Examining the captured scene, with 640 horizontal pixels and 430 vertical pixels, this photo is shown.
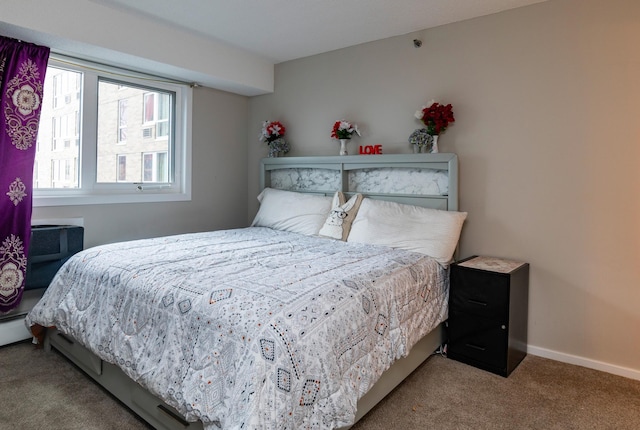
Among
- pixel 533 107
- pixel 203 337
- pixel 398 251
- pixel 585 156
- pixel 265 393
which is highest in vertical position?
pixel 533 107

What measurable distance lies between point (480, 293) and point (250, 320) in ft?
5.28

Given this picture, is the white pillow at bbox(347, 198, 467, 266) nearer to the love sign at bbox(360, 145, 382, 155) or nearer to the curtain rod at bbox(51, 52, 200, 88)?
the love sign at bbox(360, 145, 382, 155)

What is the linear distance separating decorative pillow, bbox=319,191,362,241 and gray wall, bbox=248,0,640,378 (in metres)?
0.66

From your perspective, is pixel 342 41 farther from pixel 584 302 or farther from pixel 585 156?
pixel 584 302

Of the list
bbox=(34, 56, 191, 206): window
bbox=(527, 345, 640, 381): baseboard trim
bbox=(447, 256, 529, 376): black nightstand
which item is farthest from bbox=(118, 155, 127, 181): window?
bbox=(527, 345, 640, 381): baseboard trim

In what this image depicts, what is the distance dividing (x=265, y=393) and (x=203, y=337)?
37 cm

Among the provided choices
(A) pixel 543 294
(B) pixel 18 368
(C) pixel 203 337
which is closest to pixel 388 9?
(A) pixel 543 294

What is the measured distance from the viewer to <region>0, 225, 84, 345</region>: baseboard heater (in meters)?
2.67

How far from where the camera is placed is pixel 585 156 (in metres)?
2.48

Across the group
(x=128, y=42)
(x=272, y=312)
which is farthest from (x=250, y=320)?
(x=128, y=42)

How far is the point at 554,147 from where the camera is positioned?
2.58 m

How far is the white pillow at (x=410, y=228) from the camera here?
2.65 m

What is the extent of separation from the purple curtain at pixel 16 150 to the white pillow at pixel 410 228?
2.33 meters

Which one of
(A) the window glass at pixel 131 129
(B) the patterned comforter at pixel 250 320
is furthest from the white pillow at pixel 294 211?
(A) the window glass at pixel 131 129
